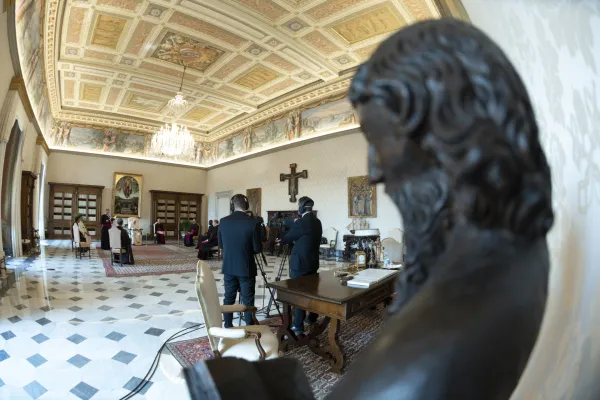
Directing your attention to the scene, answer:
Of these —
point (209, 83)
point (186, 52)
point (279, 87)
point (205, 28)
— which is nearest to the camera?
point (205, 28)

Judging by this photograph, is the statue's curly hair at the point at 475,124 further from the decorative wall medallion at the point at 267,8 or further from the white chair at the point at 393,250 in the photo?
the decorative wall medallion at the point at 267,8

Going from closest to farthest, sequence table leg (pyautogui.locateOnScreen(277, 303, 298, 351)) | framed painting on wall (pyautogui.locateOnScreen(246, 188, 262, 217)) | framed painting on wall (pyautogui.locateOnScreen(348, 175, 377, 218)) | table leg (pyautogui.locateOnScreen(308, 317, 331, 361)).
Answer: table leg (pyautogui.locateOnScreen(308, 317, 331, 361)) → table leg (pyautogui.locateOnScreen(277, 303, 298, 351)) → framed painting on wall (pyautogui.locateOnScreen(348, 175, 377, 218)) → framed painting on wall (pyautogui.locateOnScreen(246, 188, 262, 217))

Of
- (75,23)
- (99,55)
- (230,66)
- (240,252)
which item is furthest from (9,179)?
(240,252)

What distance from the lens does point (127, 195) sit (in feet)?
55.7

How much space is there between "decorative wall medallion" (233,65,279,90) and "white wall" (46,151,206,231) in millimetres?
9304

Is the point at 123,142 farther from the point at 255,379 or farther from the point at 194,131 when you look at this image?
the point at 255,379

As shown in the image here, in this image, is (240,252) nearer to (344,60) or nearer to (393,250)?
(393,250)

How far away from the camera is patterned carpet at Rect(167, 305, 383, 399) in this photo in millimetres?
2742

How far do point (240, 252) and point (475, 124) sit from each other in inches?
140

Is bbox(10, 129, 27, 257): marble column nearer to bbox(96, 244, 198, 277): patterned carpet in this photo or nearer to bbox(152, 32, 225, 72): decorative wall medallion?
bbox(96, 244, 198, 277): patterned carpet

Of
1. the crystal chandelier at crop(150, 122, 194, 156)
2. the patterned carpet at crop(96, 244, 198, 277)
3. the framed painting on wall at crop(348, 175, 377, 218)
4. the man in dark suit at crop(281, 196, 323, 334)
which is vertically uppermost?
the crystal chandelier at crop(150, 122, 194, 156)

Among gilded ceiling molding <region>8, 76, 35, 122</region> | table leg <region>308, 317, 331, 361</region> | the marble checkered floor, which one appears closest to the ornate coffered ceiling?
gilded ceiling molding <region>8, 76, 35, 122</region>

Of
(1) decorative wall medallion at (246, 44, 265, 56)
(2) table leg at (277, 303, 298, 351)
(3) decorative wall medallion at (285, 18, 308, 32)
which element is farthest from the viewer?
(1) decorative wall medallion at (246, 44, 265, 56)

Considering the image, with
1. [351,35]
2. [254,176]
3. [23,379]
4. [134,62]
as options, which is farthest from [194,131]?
[23,379]
